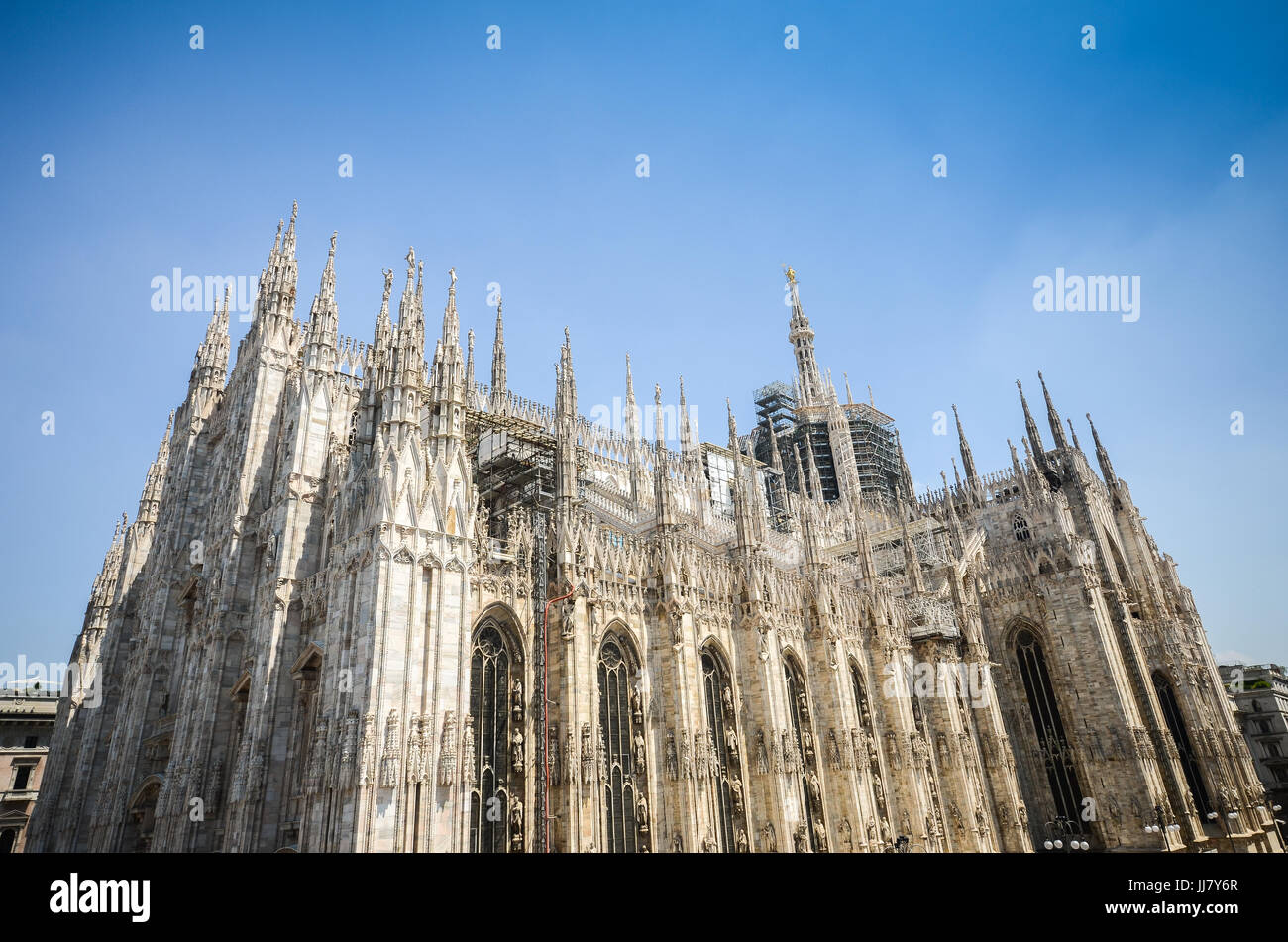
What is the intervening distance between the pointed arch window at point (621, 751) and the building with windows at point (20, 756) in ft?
155

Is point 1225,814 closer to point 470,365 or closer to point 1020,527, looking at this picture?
point 1020,527

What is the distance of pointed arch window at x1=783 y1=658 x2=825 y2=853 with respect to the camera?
1304 inches

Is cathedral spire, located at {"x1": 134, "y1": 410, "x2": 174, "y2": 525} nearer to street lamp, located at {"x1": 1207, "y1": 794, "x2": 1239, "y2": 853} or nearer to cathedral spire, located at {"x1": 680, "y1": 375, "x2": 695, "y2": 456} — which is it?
cathedral spire, located at {"x1": 680, "y1": 375, "x2": 695, "y2": 456}

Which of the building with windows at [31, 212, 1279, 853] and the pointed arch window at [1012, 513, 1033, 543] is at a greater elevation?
the pointed arch window at [1012, 513, 1033, 543]

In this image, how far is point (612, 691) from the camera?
28.8 m

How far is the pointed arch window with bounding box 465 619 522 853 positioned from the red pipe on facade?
1098 mm

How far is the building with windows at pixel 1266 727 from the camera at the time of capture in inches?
2766

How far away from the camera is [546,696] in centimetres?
2550

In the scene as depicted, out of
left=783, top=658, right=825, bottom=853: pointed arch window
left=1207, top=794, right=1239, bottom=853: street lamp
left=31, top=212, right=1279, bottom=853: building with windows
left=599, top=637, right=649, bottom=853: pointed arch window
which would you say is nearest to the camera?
left=31, top=212, right=1279, bottom=853: building with windows

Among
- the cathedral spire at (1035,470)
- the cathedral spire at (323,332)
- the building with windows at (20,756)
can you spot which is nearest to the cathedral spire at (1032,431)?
the cathedral spire at (1035,470)

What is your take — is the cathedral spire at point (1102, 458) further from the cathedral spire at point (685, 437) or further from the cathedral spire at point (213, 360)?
the cathedral spire at point (213, 360)

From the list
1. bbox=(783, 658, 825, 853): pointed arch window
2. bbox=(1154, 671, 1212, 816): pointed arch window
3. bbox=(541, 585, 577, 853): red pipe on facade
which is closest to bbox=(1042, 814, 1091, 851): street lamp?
bbox=(1154, 671, 1212, 816): pointed arch window
